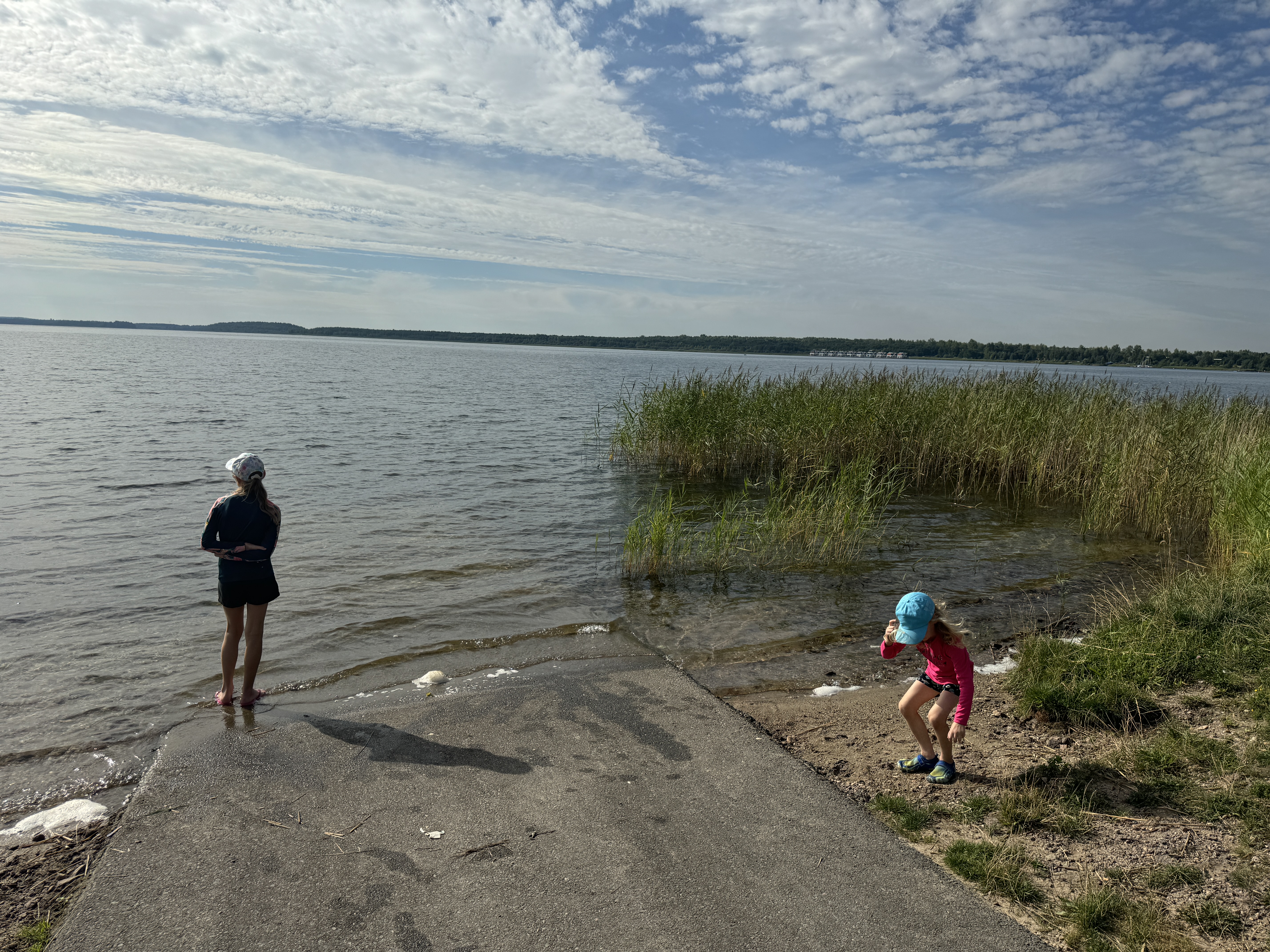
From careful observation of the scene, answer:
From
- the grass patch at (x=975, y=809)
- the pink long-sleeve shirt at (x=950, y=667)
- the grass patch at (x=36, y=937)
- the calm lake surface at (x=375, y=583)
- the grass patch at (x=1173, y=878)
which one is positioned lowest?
the calm lake surface at (x=375, y=583)

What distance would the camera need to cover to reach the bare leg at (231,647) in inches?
221

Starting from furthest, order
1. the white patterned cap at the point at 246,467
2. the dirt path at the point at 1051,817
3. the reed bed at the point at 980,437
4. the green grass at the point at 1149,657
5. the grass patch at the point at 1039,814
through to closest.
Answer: the reed bed at the point at 980,437 → the white patterned cap at the point at 246,467 → the green grass at the point at 1149,657 → the grass patch at the point at 1039,814 → the dirt path at the point at 1051,817

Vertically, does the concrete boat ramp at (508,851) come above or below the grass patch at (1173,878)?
below

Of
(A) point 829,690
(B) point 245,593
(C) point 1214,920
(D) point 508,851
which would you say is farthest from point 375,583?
(C) point 1214,920

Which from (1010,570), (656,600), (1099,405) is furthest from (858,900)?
(1099,405)

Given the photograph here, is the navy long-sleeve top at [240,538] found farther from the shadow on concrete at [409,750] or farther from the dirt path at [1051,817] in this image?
the dirt path at [1051,817]

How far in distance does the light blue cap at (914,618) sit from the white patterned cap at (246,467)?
453cm

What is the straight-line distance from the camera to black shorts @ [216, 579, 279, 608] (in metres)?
5.57

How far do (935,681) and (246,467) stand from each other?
16.5 ft

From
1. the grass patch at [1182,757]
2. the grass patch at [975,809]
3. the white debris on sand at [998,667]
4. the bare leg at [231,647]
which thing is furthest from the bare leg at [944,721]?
the bare leg at [231,647]

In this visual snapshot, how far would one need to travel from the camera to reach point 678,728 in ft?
17.1

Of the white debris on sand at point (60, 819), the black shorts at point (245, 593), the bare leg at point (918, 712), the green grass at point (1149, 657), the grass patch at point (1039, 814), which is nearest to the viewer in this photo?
the grass patch at point (1039, 814)

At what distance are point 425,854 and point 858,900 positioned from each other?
2.10 metres

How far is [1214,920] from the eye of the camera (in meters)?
3.06
